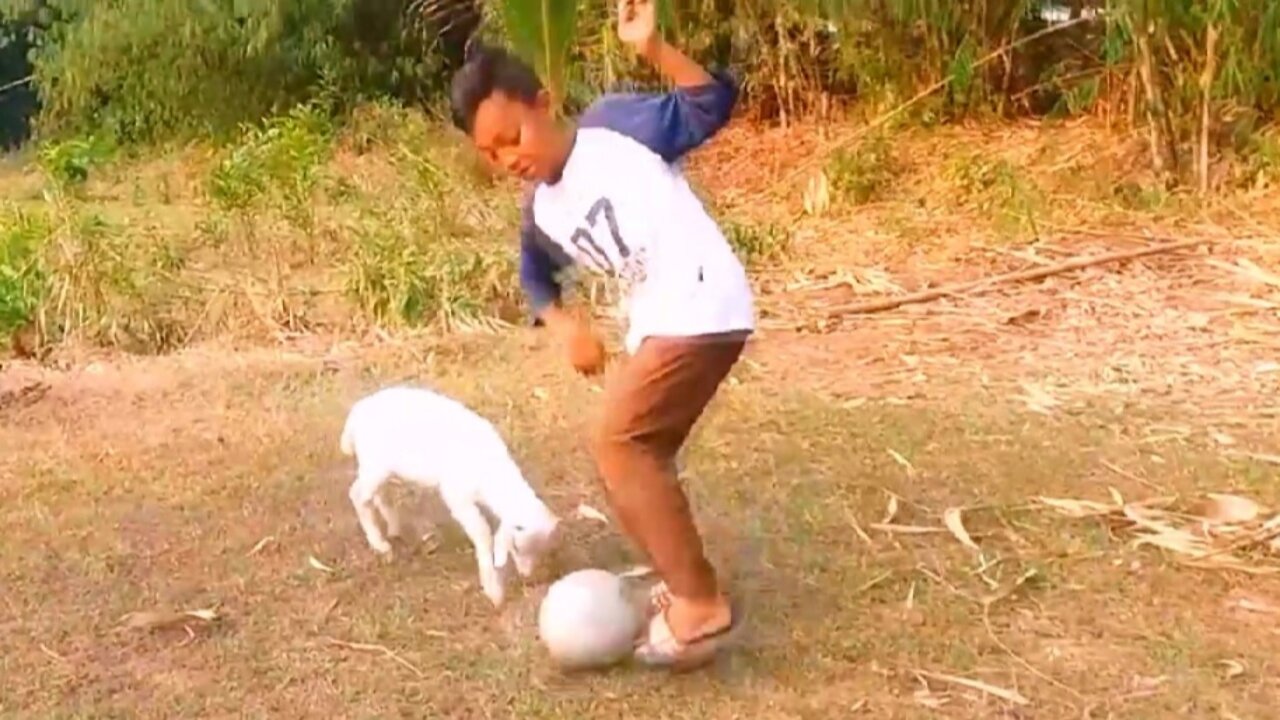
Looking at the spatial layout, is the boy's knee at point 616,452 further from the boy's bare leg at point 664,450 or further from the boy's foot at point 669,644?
the boy's foot at point 669,644

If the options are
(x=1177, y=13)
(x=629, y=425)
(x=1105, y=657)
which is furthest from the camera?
(x=1177, y=13)

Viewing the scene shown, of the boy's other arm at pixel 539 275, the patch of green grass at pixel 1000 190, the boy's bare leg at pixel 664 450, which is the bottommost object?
the patch of green grass at pixel 1000 190

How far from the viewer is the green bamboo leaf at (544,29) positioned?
458cm

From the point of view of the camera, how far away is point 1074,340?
6164 mm

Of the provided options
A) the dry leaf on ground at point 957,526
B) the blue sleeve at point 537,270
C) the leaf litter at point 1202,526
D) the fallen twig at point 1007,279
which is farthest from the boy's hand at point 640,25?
the fallen twig at point 1007,279

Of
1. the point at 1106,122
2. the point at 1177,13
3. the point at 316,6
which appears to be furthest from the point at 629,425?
the point at 316,6

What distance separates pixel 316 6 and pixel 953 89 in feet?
14.4

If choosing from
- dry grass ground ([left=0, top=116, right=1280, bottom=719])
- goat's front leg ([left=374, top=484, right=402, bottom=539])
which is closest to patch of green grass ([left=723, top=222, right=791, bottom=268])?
dry grass ground ([left=0, top=116, right=1280, bottom=719])

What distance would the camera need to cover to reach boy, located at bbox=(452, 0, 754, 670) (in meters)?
3.12

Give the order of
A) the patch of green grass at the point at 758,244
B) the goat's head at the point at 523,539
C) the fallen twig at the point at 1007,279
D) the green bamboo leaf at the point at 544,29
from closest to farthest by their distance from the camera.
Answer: the goat's head at the point at 523,539 → the green bamboo leaf at the point at 544,29 → the fallen twig at the point at 1007,279 → the patch of green grass at the point at 758,244

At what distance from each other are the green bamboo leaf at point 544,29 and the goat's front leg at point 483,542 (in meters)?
1.24

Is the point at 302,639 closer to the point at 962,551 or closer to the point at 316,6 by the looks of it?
the point at 962,551

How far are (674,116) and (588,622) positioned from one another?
90 centimetres

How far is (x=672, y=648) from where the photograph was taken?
3.31 meters
